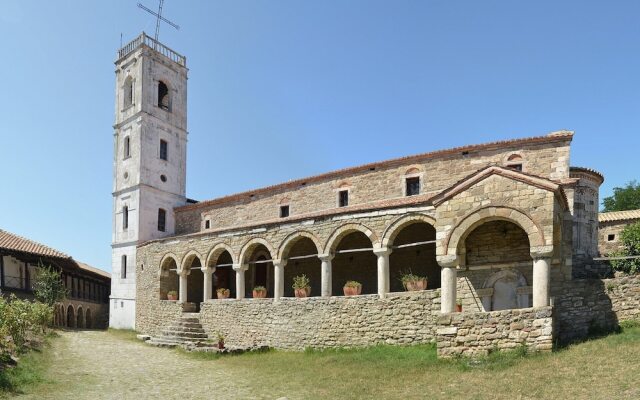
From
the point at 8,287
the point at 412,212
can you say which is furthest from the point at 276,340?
the point at 8,287

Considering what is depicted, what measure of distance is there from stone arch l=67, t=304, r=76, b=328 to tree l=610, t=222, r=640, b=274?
2756 centimetres

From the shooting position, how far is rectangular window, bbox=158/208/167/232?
28167 millimetres

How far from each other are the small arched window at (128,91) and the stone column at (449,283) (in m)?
22.6

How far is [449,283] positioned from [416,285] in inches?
99.0

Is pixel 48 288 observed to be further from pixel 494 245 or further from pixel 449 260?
pixel 494 245

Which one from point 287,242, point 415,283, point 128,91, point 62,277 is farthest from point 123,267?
point 415,283

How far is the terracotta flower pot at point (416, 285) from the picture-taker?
1566 cm

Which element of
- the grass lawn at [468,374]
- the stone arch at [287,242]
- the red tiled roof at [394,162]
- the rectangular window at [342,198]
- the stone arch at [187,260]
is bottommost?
the grass lawn at [468,374]

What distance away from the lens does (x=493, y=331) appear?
12.1 metres

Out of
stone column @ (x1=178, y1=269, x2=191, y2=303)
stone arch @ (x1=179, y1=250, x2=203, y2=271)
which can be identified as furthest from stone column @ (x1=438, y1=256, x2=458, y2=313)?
stone column @ (x1=178, y1=269, x2=191, y2=303)

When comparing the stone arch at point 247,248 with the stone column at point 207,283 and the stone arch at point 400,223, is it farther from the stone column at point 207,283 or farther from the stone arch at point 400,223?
the stone arch at point 400,223

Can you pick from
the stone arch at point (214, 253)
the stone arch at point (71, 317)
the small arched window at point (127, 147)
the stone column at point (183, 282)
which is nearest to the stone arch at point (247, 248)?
the stone arch at point (214, 253)

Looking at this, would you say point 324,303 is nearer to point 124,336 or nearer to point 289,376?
point 289,376

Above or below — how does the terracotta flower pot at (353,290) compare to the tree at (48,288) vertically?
above
